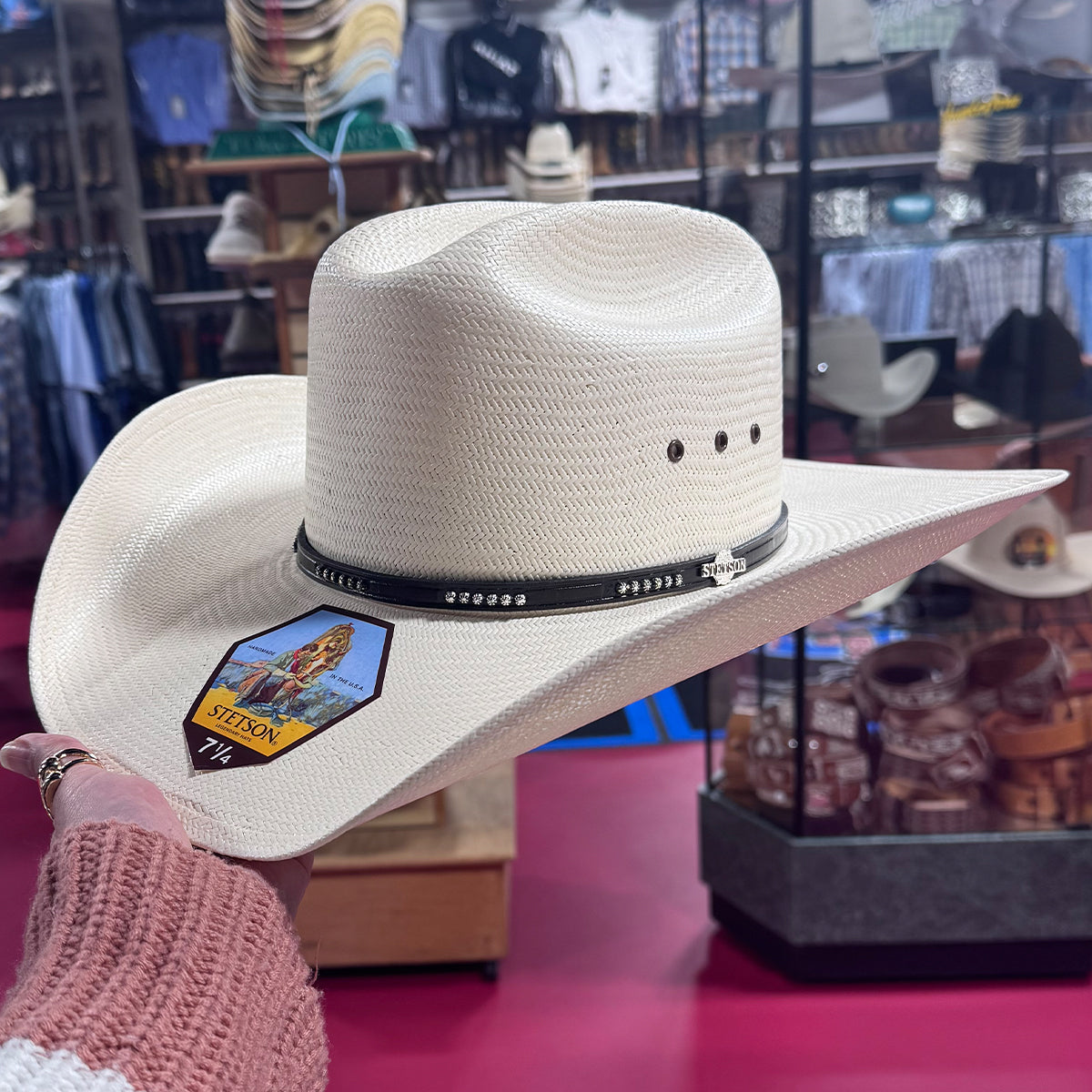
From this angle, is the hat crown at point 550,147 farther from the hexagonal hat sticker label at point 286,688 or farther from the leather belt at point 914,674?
the hexagonal hat sticker label at point 286,688

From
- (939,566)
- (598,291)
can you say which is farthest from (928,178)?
(598,291)

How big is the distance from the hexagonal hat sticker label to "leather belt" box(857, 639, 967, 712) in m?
1.59

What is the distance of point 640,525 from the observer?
3.06 feet

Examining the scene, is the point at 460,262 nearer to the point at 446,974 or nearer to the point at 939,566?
the point at 939,566

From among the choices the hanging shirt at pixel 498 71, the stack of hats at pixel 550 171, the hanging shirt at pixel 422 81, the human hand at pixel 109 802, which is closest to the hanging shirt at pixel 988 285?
the human hand at pixel 109 802

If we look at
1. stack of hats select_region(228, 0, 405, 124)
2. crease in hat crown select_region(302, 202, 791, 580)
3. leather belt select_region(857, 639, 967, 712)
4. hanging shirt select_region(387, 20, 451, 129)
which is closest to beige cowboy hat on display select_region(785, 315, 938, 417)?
leather belt select_region(857, 639, 967, 712)

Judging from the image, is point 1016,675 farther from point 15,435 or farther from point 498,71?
point 15,435

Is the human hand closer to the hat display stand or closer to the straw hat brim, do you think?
the straw hat brim

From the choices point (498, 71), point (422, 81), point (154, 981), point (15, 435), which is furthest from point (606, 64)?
point (154, 981)

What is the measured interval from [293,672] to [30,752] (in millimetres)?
216

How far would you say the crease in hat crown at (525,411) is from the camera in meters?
0.90

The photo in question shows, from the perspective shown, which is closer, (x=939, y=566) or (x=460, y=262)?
(x=460, y=262)

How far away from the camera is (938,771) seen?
2254mm

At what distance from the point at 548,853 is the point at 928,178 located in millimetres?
1850
